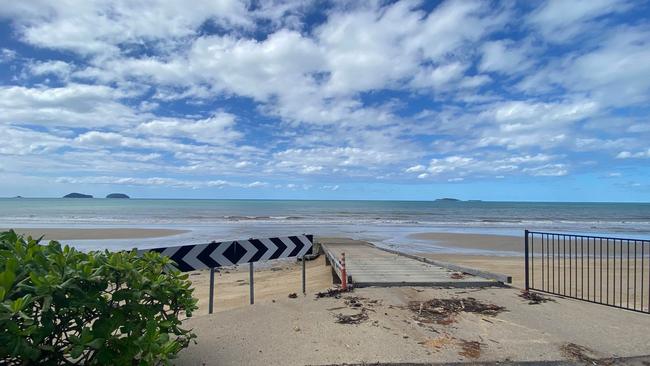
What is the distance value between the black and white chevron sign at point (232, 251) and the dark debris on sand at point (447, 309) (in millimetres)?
2620

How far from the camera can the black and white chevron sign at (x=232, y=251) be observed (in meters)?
6.39

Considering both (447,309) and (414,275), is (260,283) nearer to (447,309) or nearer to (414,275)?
(414,275)

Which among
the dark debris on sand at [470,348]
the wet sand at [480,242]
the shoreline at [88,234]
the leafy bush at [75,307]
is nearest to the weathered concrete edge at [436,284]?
the dark debris on sand at [470,348]

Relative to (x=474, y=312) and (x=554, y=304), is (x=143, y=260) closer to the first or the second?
(x=474, y=312)

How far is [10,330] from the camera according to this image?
8.07ft

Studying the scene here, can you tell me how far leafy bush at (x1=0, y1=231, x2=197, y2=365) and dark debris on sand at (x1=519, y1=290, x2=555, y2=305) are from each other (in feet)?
20.1

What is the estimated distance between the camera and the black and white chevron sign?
6395 millimetres

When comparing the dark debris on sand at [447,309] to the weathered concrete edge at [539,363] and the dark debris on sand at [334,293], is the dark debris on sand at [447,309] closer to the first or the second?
the dark debris on sand at [334,293]

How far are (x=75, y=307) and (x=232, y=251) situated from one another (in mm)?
4288

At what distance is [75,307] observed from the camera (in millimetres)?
2824

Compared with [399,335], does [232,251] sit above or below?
above

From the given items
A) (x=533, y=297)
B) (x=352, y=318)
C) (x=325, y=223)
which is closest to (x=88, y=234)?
(x=325, y=223)

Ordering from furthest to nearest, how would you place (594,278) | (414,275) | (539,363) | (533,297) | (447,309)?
(414,275) → (594,278) → (533,297) → (447,309) → (539,363)

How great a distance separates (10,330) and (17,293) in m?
0.36
